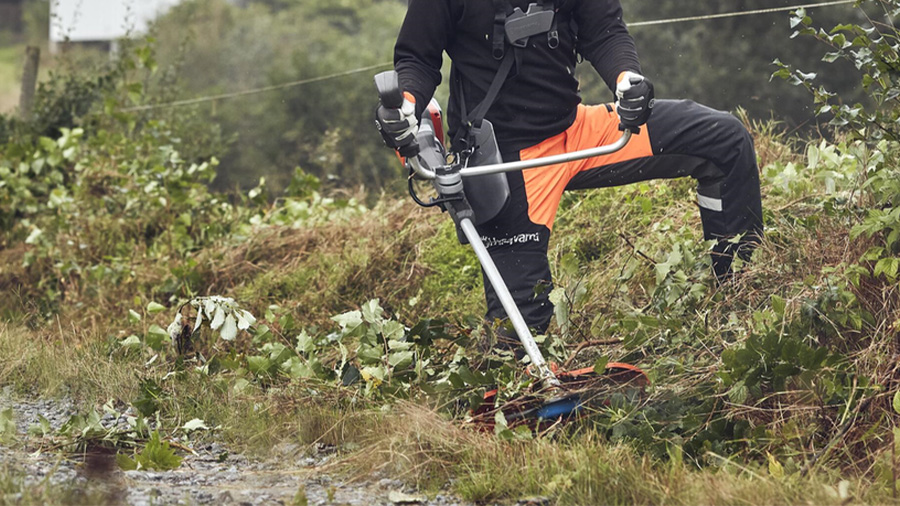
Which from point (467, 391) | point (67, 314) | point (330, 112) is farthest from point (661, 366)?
point (330, 112)

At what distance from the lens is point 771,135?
18.9ft

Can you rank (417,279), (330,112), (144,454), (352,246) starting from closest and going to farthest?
(144,454)
(417,279)
(352,246)
(330,112)

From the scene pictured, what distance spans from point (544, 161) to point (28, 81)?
7.07 m

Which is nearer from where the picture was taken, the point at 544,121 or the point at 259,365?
the point at 544,121

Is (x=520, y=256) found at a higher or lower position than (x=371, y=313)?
higher

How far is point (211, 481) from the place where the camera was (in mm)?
3137

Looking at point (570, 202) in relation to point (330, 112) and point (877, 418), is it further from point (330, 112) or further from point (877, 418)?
point (330, 112)

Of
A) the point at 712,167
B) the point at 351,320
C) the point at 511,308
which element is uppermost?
the point at 712,167

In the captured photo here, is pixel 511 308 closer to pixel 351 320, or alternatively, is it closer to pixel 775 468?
pixel 351 320

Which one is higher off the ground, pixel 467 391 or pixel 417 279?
pixel 467 391

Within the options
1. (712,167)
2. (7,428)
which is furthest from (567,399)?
(7,428)

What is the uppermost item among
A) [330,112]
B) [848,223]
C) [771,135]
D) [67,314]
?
[848,223]

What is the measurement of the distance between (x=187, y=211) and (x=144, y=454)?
3.87m

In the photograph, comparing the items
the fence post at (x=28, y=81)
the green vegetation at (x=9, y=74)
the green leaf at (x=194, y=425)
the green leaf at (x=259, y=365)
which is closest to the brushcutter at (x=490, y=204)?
the green leaf at (x=259, y=365)
